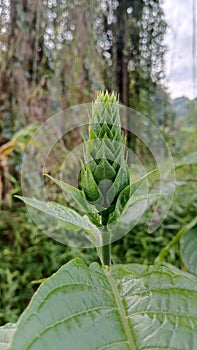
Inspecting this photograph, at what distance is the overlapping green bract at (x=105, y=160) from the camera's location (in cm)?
28

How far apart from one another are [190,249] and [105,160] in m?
0.40

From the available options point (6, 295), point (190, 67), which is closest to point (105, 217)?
point (6, 295)

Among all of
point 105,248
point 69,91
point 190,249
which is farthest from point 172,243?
point 69,91

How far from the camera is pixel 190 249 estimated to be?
0.64 m

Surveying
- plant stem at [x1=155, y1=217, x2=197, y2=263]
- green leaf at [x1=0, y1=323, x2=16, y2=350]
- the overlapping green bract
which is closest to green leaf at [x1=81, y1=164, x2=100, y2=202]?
the overlapping green bract

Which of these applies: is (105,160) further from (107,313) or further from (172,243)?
(172,243)

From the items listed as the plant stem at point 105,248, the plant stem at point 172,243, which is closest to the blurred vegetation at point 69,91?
the plant stem at point 172,243

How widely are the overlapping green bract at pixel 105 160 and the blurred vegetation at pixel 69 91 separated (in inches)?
15.2

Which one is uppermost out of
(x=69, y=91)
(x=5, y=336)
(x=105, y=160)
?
(x=69, y=91)

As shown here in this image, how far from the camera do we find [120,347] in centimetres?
23

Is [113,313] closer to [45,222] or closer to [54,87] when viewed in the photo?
[45,222]

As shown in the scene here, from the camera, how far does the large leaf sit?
21 cm

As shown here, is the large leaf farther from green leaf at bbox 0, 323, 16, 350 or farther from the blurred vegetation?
the blurred vegetation

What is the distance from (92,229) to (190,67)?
2167 mm
